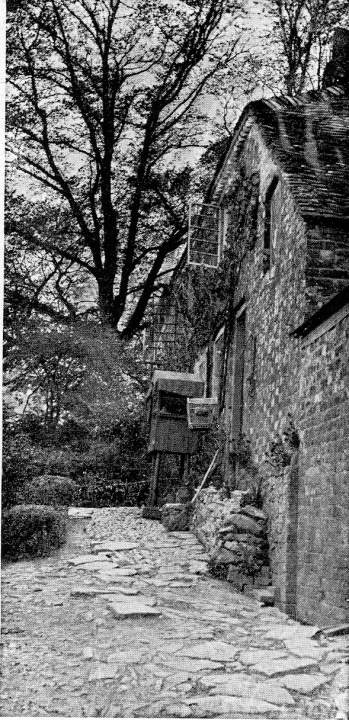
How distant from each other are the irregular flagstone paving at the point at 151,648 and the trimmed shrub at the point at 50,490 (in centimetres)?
119

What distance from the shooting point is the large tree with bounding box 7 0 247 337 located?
1205 centimetres

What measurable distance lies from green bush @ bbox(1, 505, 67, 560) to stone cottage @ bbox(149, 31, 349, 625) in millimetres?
2482

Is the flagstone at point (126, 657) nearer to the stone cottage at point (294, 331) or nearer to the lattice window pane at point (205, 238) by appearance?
the stone cottage at point (294, 331)

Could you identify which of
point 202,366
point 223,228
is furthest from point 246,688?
point 202,366

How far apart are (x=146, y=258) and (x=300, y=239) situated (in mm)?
8545

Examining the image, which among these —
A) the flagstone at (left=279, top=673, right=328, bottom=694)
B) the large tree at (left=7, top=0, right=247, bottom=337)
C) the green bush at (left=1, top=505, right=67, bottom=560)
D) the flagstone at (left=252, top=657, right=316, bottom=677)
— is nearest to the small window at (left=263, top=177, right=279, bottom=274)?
the large tree at (left=7, top=0, right=247, bottom=337)

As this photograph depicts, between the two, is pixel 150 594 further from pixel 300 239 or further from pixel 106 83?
pixel 106 83

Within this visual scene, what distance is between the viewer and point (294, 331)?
7.37m

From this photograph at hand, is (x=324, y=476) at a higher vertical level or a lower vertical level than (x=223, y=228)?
lower

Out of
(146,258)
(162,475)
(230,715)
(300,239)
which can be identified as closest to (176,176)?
(146,258)

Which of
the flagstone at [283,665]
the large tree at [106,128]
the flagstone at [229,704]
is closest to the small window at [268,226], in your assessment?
the large tree at [106,128]

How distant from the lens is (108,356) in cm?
1185

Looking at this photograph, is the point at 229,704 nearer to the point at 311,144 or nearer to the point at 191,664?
the point at 191,664

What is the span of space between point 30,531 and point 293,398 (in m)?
3.30
